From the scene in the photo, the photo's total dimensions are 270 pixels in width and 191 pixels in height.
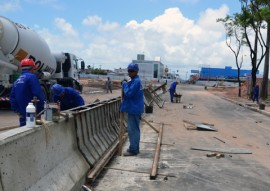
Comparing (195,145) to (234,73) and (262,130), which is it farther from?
(234,73)

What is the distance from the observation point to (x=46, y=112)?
5.29m

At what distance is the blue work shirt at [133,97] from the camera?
820 cm

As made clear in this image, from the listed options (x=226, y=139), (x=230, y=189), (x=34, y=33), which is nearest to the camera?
(x=230, y=189)

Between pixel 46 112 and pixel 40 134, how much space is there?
693 mm

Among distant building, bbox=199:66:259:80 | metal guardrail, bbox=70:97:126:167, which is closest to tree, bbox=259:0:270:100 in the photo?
metal guardrail, bbox=70:97:126:167

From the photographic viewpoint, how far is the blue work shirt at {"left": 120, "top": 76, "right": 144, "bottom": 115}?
323 inches

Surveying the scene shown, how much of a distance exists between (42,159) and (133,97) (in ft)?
12.9

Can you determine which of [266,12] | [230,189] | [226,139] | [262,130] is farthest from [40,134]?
[266,12]

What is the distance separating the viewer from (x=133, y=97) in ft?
27.5

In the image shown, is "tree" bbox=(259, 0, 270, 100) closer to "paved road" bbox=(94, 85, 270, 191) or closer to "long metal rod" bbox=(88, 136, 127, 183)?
"paved road" bbox=(94, 85, 270, 191)

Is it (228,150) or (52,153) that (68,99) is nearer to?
(52,153)

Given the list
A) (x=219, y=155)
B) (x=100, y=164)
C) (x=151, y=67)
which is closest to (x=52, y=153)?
(x=100, y=164)

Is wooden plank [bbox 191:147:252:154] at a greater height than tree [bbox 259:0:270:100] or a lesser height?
lesser

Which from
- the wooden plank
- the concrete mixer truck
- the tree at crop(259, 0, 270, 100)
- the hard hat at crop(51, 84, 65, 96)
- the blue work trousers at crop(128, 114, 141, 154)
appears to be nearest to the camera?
the hard hat at crop(51, 84, 65, 96)
